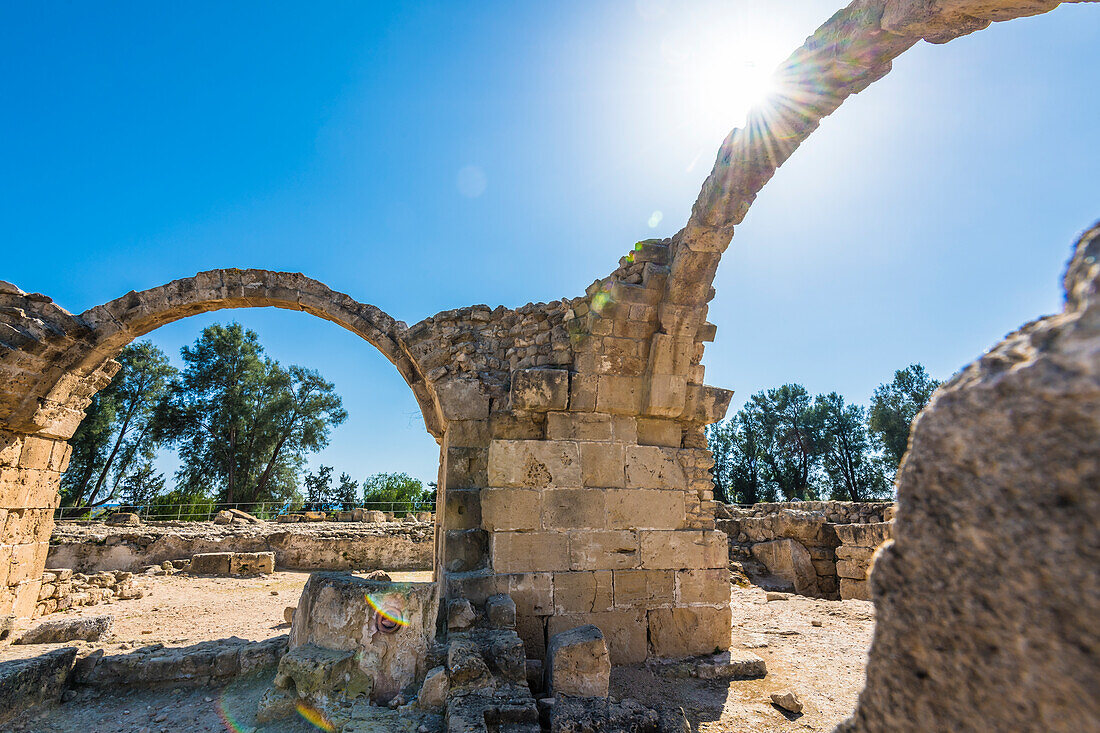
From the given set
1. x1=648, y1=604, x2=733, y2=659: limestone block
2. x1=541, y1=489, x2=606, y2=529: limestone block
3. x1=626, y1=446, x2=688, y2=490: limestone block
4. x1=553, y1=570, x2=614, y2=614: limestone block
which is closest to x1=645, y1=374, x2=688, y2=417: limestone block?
x1=626, y1=446, x2=688, y2=490: limestone block

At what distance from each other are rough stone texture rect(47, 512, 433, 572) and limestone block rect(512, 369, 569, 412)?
10604 millimetres

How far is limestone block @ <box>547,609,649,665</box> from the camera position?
4.96 metres

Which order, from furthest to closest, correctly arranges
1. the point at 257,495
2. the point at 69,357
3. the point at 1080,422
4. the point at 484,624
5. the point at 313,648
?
1. the point at 257,495
2. the point at 69,357
3. the point at 484,624
4. the point at 313,648
5. the point at 1080,422

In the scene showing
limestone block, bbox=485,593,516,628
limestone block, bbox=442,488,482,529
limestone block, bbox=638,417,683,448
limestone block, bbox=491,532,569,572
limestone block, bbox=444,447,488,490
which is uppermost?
limestone block, bbox=638,417,683,448

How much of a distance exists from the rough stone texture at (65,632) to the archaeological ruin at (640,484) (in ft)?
4.44

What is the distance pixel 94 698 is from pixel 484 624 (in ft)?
10.8

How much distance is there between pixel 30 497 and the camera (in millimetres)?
6750

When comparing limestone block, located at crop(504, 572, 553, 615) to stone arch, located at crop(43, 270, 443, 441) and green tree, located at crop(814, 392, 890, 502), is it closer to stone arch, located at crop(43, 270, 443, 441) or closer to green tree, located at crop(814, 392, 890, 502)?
stone arch, located at crop(43, 270, 443, 441)

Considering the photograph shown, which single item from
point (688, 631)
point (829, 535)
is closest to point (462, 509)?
point (688, 631)

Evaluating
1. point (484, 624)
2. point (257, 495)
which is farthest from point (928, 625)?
point (257, 495)

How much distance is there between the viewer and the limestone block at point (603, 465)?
5305mm

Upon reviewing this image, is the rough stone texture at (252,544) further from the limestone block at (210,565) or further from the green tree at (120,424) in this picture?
the green tree at (120,424)

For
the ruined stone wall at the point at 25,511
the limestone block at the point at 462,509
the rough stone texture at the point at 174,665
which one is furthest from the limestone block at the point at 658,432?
the ruined stone wall at the point at 25,511

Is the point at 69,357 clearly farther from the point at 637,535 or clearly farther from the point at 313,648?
the point at 637,535
